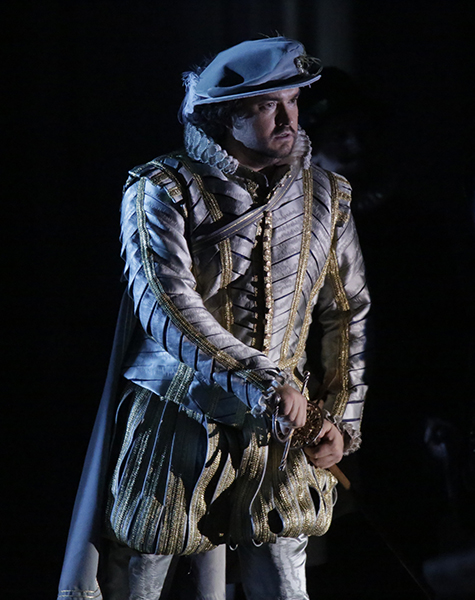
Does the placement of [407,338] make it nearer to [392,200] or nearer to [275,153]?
[392,200]

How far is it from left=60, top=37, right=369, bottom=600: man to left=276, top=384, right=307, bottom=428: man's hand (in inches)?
3.8

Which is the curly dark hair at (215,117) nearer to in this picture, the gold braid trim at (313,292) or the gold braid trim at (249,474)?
the gold braid trim at (313,292)

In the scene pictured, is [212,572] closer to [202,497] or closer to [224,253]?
[202,497]

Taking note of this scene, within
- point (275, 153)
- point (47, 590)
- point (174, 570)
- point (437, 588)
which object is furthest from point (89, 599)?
point (275, 153)

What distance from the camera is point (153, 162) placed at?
1.82m

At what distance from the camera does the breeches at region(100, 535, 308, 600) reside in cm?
184

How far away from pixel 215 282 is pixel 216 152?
26 cm

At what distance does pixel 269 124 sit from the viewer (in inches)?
69.4

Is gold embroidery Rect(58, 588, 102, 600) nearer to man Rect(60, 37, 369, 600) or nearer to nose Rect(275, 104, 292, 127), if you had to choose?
man Rect(60, 37, 369, 600)

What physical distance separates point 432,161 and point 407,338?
1.43 ft

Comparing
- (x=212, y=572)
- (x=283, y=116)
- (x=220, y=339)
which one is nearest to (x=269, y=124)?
(x=283, y=116)

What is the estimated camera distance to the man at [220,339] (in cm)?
174

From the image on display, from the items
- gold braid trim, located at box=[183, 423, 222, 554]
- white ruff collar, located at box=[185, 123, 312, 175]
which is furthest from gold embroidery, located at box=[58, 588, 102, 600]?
white ruff collar, located at box=[185, 123, 312, 175]

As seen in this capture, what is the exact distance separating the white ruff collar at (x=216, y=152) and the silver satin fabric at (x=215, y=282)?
2cm
